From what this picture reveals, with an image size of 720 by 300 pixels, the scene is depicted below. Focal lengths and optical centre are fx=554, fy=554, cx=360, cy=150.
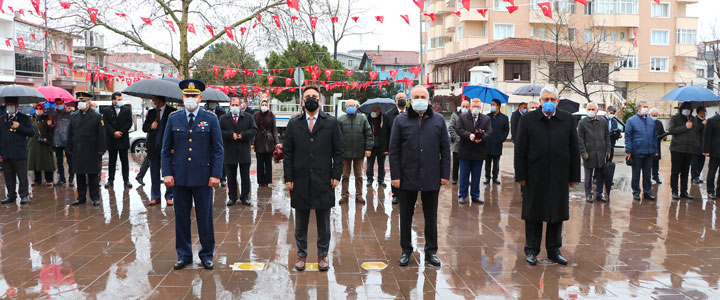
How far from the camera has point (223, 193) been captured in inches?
414

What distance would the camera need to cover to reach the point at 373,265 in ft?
18.7

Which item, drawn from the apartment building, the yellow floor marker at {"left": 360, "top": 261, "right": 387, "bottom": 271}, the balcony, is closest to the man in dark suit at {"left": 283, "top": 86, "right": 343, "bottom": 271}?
the yellow floor marker at {"left": 360, "top": 261, "right": 387, "bottom": 271}

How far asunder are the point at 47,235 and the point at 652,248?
7.40 metres

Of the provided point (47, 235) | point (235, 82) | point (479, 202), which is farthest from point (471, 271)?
point (235, 82)

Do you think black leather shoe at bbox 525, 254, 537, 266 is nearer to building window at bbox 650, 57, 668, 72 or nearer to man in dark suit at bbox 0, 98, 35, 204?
man in dark suit at bbox 0, 98, 35, 204

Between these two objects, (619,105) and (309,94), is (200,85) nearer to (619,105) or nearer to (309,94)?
(309,94)

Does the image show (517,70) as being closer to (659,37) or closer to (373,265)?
(659,37)

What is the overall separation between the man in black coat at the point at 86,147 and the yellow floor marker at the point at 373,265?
18.1 ft

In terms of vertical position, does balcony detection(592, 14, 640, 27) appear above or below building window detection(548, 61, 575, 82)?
above

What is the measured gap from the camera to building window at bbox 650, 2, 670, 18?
1868 inches

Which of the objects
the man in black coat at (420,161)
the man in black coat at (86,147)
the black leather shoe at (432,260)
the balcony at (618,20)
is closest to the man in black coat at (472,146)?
the man in black coat at (420,161)

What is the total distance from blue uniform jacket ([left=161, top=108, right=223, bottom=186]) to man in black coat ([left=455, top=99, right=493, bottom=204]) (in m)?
5.01

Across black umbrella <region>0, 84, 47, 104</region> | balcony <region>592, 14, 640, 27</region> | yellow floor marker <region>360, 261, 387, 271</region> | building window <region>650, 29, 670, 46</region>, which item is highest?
balcony <region>592, 14, 640, 27</region>

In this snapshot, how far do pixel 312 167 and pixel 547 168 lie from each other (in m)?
2.46
